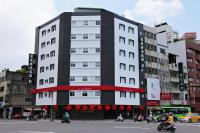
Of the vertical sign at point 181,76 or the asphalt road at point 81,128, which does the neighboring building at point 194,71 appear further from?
the asphalt road at point 81,128

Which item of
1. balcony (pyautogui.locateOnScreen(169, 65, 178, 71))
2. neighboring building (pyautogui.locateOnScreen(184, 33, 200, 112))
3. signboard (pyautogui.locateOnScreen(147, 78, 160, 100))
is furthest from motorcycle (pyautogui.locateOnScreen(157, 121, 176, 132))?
neighboring building (pyautogui.locateOnScreen(184, 33, 200, 112))

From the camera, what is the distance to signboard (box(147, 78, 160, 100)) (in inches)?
2435

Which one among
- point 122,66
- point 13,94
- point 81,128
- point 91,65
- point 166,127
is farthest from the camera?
point 13,94

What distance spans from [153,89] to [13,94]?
37357 millimetres

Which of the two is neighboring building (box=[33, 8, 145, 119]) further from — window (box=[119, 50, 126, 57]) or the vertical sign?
the vertical sign

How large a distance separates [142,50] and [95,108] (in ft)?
56.1

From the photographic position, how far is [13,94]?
73.4 metres

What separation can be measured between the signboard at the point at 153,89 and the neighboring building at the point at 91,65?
10.1ft

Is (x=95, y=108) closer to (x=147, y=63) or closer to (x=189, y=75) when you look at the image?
(x=147, y=63)

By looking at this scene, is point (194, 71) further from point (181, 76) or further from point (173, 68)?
point (181, 76)

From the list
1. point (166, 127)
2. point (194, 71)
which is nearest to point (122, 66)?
point (194, 71)

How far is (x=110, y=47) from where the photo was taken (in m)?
55.4

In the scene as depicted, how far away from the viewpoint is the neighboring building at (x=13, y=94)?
73.1 m

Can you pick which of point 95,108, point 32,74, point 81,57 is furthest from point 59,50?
point 95,108
